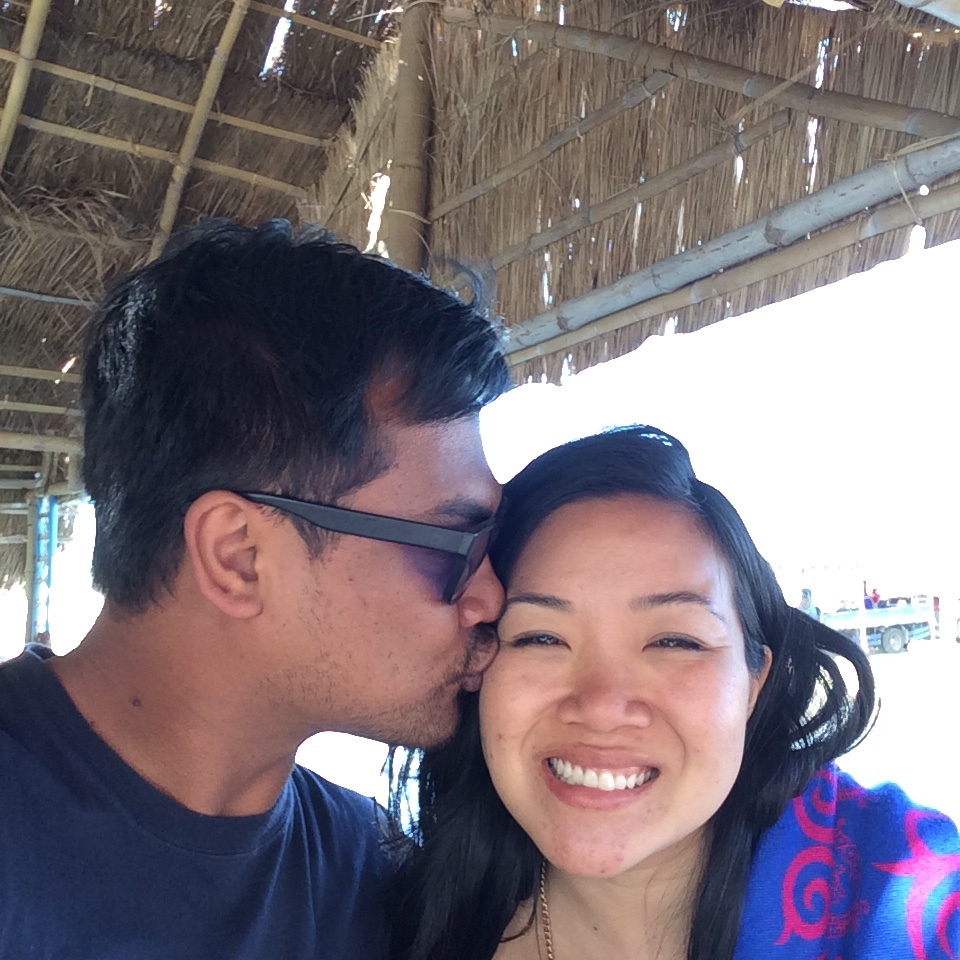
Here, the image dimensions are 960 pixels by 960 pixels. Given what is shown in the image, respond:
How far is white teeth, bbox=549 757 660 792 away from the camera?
119 centimetres

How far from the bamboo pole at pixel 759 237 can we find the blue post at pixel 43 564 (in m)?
4.60

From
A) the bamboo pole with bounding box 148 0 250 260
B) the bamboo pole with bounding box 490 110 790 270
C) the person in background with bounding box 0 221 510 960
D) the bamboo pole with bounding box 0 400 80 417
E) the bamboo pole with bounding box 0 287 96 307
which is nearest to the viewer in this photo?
the person in background with bounding box 0 221 510 960

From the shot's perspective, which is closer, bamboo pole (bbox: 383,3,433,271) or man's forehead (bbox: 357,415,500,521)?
man's forehead (bbox: 357,415,500,521)

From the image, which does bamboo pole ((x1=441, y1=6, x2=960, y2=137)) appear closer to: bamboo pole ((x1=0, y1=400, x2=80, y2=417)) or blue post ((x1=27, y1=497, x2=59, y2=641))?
bamboo pole ((x1=0, y1=400, x2=80, y2=417))

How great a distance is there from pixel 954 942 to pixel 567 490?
2.41 ft

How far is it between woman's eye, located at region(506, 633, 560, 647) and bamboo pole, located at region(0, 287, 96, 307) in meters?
3.91

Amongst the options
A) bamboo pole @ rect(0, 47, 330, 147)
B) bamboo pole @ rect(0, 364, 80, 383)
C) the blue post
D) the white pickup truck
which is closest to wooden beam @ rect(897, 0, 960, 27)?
the white pickup truck

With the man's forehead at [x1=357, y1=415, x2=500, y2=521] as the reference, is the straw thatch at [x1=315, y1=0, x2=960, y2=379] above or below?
above

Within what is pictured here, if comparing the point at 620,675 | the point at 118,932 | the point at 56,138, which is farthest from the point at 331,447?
the point at 56,138

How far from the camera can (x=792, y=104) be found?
2.13m

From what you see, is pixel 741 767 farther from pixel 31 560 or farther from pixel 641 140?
pixel 31 560

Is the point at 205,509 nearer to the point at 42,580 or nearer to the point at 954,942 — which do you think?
the point at 954,942

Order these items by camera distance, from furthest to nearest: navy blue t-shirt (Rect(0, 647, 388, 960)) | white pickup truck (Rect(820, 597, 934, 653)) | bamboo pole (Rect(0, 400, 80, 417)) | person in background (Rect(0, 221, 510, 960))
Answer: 1. bamboo pole (Rect(0, 400, 80, 417))
2. white pickup truck (Rect(820, 597, 934, 653))
3. person in background (Rect(0, 221, 510, 960))
4. navy blue t-shirt (Rect(0, 647, 388, 960))

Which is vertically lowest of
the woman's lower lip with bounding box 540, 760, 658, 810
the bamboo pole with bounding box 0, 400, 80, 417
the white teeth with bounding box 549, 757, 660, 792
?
the woman's lower lip with bounding box 540, 760, 658, 810
